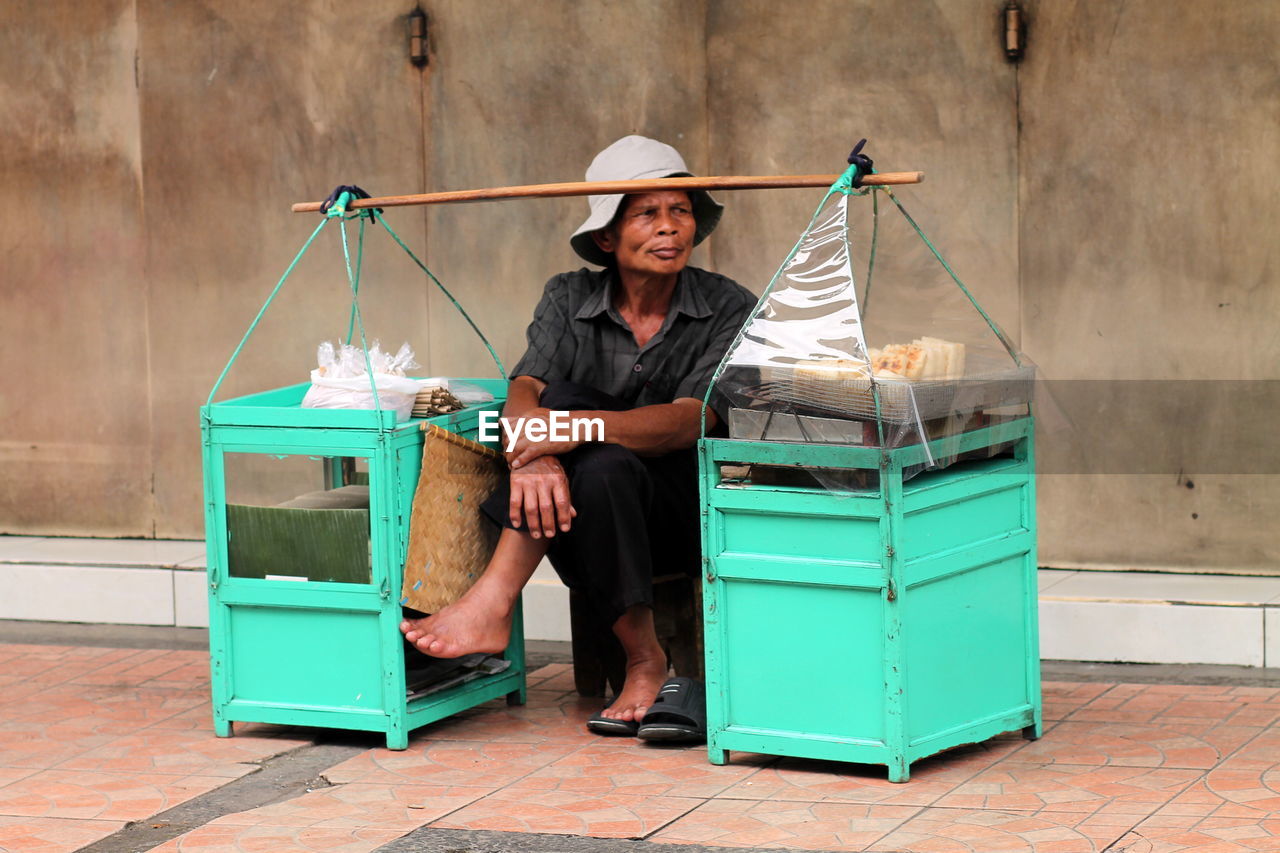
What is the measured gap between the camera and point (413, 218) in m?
6.04

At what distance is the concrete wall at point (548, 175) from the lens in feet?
17.2

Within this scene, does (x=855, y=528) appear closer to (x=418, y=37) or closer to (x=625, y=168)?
(x=625, y=168)

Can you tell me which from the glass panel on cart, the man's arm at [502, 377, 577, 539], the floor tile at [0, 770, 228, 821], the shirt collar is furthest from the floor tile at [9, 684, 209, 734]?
the shirt collar

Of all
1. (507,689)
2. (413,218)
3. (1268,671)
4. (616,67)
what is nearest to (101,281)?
(413,218)

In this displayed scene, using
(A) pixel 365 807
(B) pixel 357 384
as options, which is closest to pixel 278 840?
(A) pixel 365 807

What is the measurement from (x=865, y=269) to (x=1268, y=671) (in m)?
1.59

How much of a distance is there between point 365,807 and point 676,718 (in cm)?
78

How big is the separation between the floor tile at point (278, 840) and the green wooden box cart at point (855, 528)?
2.73 feet

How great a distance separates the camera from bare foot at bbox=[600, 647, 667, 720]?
420cm

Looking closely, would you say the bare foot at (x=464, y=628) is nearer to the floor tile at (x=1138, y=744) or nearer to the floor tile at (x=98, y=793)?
the floor tile at (x=98, y=793)

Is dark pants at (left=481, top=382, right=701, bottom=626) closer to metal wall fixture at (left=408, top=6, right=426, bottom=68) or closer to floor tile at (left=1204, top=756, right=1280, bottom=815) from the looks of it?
floor tile at (left=1204, top=756, right=1280, bottom=815)

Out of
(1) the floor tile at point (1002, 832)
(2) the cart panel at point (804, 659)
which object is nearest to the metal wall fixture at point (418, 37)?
(2) the cart panel at point (804, 659)

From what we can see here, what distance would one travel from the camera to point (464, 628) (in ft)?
13.5

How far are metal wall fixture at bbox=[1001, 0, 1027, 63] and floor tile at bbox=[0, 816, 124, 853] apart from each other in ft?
11.3
